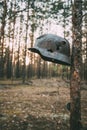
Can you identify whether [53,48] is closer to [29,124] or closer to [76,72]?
[76,72]

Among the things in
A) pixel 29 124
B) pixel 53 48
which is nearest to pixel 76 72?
pixel 53 48

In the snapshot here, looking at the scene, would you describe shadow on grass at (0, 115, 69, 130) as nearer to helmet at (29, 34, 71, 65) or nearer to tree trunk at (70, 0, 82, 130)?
tree trunk at (70, 0, 82, 130)

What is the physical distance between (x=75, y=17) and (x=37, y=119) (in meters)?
5.15

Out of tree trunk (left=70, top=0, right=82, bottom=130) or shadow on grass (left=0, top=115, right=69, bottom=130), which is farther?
shadow on grass (left=0, top=115, right=69, bottom=130)

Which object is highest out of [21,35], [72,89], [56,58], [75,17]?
[21,35]

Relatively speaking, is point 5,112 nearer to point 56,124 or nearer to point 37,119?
point 37,119

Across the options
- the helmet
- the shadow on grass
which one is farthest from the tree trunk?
the shadow on grass

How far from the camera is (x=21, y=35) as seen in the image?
180 feet

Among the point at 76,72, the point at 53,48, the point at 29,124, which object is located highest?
the point at 53,48

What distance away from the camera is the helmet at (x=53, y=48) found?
5930 mm

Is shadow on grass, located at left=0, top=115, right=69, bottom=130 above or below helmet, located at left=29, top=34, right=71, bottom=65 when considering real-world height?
below

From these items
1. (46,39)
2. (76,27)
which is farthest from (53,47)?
(76,27)

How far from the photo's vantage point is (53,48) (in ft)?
20.1

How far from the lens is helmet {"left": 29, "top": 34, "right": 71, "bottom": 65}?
5930 millimetres
